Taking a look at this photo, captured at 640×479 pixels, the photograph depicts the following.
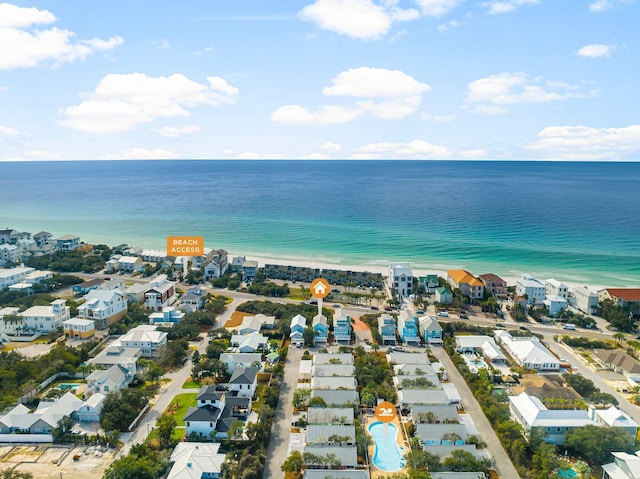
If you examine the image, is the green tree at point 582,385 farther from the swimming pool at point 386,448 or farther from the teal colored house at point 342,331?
Answer: the teal colored house at point 342,331

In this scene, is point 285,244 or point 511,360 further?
point 285,244

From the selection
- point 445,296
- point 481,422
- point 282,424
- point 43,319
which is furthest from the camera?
point 445,296

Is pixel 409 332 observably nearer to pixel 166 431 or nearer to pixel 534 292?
pixel 534 292


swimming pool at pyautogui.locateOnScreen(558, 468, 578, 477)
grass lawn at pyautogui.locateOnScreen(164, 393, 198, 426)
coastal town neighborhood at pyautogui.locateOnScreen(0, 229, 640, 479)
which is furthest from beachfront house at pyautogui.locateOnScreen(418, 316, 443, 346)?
grass lawn at pyautogui.locateOnScreen(164, 393, 198, 426)

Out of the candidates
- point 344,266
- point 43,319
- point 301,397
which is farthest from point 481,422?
point 43,319

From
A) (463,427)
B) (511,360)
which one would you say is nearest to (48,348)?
(463,427)

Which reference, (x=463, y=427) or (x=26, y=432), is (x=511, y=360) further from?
(x=26, y=432)

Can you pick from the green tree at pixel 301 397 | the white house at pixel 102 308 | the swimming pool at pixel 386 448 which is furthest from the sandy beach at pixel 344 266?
the swimming pool at pixel 386 448
